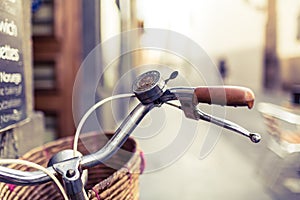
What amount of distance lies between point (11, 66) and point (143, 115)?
57cm

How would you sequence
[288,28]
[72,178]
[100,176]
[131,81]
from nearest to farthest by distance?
1. [72,178]
2. [131,81]
3. [100,176]
4. [288,28]

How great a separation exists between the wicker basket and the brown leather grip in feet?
0.77

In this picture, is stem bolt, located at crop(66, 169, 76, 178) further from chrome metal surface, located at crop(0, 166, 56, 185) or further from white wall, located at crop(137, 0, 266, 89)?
white wall, located at crop(137, 0, 266, 89)

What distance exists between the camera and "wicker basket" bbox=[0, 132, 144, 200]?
1.94 ft

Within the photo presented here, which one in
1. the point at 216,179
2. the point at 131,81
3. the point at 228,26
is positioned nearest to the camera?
the point at 131,81

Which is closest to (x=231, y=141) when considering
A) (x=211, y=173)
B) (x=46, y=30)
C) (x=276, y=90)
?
(x=211, y=173)

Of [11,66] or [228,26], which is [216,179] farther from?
[228,26]

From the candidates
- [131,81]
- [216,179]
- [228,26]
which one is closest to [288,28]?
[228,26]

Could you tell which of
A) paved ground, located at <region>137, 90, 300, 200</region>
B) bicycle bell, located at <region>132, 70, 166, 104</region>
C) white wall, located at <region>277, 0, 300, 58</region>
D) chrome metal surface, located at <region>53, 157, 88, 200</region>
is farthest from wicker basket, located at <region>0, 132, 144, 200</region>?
white wall, located at <region>277, 0, 300, 58</region>

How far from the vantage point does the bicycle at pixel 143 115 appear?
1.58 ft

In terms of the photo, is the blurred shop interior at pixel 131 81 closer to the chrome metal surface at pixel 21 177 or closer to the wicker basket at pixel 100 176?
the wicker basket at pixel 100 176

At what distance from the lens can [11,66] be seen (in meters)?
0.95

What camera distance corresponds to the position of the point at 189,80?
23.9 inches

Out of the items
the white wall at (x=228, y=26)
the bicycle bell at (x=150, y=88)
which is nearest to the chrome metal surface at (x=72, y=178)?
the bicycle bell at (x=150, y=88)
